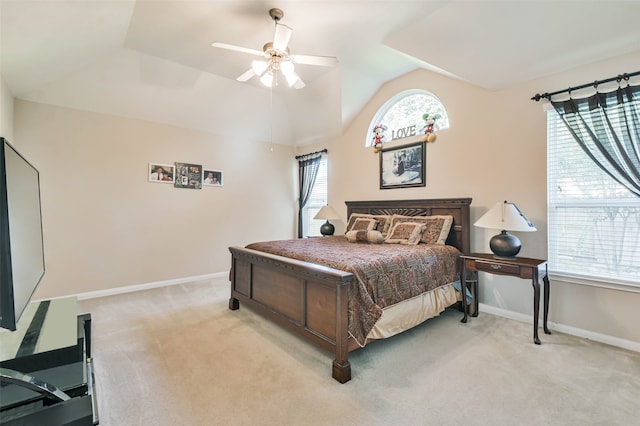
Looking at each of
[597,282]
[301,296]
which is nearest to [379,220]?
[301,296]

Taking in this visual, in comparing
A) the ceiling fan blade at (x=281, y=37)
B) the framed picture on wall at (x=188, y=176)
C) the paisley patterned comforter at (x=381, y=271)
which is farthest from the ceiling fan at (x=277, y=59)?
the framed picture on wall at (x=188, y=176)

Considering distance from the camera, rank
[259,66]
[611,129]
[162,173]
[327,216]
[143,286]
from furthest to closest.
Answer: [327,216]
[162,173]
[143,286]
[259,66]
[611,129]

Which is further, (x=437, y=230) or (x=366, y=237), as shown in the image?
(x=366, y=237)

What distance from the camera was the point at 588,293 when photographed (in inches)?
106

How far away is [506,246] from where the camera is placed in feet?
9.28

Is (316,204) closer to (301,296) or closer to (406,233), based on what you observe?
(406,233)

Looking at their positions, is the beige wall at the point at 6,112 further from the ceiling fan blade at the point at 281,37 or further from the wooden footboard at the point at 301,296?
the ceiling fan blade at the point at 281,37

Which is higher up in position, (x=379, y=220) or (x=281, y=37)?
(x=281, y=37)

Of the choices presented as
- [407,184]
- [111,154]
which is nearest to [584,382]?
[407,184]

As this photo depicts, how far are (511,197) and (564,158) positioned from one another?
0.59 metres

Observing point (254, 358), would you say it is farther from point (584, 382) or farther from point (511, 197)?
point (511, 197)

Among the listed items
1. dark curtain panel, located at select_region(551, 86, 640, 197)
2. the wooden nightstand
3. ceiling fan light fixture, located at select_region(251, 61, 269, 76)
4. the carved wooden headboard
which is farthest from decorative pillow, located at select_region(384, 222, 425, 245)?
ceiling fan light fixture, located at select_region(251, 61, 269, 76)

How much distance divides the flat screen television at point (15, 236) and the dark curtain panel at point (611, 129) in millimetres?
3921

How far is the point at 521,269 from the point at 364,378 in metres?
1.80
